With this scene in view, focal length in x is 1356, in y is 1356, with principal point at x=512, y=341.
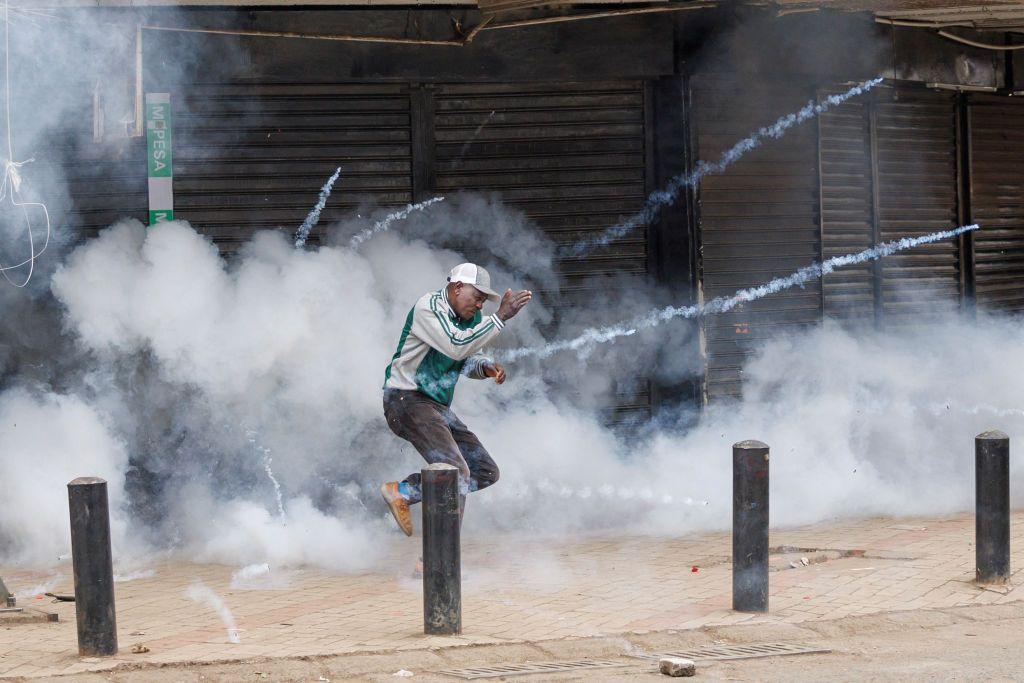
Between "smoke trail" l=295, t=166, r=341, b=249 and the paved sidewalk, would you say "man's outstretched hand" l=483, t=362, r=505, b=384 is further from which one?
"smoke trail" l=295, t=166, r=341, b=249

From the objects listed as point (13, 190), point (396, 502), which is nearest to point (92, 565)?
point (396, 502)

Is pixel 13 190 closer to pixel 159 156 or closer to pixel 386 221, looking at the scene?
pixel 159 156

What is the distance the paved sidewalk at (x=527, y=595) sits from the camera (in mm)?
5703

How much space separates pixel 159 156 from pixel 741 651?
5124mm

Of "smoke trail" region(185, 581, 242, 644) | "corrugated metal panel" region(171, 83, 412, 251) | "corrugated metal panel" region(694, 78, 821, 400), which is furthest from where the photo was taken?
"corrugated metal panel" region(694, 78, 821, 400)

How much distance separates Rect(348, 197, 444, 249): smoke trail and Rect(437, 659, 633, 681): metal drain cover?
4119mm

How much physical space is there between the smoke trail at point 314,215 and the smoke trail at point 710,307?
1539mm

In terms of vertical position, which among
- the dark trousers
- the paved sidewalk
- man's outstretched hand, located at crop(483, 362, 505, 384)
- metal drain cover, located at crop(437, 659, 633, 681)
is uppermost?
man's outstretched hand, located at crop(483, 362, 505, 384)

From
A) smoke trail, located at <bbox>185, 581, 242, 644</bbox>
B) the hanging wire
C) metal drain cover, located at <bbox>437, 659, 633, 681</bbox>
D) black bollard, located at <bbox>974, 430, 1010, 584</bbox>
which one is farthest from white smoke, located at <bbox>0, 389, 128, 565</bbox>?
black bollard, located at <bbox>974, 430, 1010, 584</bbox>

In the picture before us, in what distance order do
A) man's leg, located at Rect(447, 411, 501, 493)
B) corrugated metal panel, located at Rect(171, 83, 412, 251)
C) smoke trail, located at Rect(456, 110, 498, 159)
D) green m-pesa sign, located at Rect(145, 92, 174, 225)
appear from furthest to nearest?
smoke trail, located at Rect(456, 110, 498, 159)
corrugated metal panel, located at Rect(171, 83, 412, 251)
green m-pesa sign, located at Rect(145, 92, 174, 225)
man's leg, located at Rect(447, 411, 501, 493)

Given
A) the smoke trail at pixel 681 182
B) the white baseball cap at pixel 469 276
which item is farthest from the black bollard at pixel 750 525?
the smoke trail at pixel 681 182

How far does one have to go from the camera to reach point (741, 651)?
5629 mm

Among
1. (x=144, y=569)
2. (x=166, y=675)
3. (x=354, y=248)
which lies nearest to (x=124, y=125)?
(x=354, y=248)

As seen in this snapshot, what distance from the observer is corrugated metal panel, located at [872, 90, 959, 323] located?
10586 millimetres
